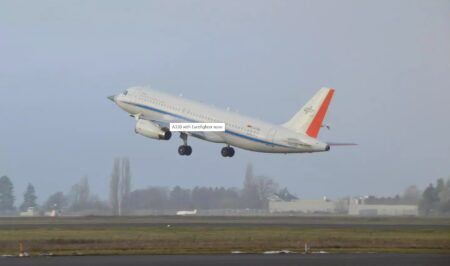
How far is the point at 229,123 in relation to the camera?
339 feet

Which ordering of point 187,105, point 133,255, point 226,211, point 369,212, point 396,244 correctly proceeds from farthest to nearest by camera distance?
point 226,211 → point 369,212 → point 187,105 → point 396,244 → point 133,255

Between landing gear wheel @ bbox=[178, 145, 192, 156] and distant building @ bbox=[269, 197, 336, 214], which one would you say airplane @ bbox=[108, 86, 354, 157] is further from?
distant building @ bbox=[269, 197, 336, 214]

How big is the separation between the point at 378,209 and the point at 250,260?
86.6 meters

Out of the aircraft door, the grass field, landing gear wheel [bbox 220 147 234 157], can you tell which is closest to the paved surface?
the grass field

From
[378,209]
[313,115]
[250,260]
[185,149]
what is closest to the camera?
[250,260]

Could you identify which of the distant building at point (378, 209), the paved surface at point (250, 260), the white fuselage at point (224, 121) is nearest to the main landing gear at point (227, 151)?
the white fuselage at point (224, 121)

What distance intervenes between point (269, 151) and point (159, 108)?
572 inches

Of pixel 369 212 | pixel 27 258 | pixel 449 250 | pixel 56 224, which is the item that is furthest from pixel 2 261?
pixel 369 212

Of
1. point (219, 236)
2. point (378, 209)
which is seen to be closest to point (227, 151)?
point (219, 236)

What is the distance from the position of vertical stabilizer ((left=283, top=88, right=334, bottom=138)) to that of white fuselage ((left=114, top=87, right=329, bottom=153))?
32.9 inches

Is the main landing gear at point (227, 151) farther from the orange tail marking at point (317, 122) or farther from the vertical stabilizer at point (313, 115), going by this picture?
the orange tail marking at point (317, 122)

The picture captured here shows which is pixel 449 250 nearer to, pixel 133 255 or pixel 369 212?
pixel 133 255

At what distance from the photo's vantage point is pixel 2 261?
59.4 m

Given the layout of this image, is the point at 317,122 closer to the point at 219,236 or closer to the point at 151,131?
the point at 151,131
